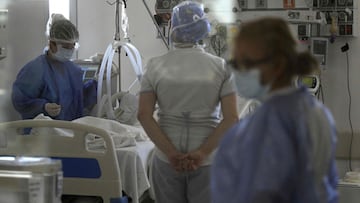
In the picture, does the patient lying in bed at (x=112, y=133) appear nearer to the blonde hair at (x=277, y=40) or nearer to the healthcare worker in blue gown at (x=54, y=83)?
the healthcare worker in blue gown at (x=54, y=83)

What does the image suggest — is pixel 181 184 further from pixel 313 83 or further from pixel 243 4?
pixel 243 4

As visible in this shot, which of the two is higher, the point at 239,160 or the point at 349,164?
the point at 239,160

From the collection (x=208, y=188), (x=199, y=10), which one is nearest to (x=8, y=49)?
(x=199, y=10)

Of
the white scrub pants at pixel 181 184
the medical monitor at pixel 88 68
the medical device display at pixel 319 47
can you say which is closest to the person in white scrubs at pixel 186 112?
the white scrub pants at pixel 181 184

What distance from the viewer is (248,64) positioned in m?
1.17

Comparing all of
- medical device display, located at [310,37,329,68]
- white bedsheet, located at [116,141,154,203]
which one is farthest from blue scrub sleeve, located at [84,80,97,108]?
medical device display, located at [310,37,329,68]

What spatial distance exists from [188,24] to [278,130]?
991 millimetres

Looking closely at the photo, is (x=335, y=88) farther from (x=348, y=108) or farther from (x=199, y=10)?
(x=199, y=10)

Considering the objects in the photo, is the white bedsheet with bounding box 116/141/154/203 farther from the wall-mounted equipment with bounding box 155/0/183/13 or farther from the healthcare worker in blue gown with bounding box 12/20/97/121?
→ the wall-mounted equipment with bounding box 155/0/183/13

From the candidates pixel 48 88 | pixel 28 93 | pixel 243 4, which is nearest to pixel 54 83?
pixel 48 88

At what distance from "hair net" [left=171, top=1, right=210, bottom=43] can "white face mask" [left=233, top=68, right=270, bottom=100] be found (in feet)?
2.76

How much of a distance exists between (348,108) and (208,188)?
2481 millimetres

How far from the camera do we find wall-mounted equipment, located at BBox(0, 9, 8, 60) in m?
2.55

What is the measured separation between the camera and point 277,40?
3.76 feet
